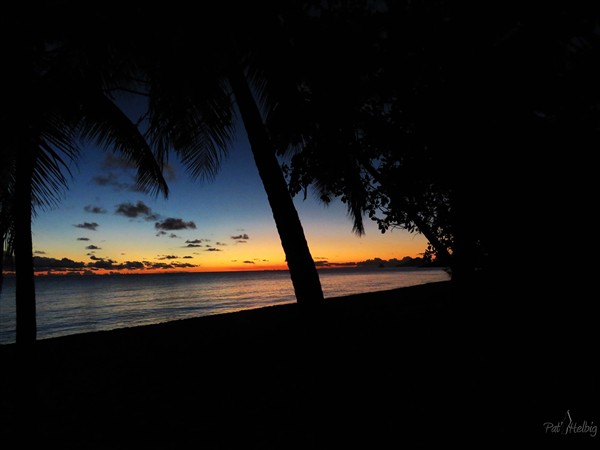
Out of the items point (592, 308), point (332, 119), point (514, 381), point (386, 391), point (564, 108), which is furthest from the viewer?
point (332, 119)

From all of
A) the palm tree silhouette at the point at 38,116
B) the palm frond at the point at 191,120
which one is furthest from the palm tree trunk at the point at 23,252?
the palm frond at the point at 191,120

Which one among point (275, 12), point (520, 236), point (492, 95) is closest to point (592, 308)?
point (520, 236)

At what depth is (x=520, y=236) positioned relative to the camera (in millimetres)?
2891

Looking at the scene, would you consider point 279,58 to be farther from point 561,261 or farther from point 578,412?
point 578,412

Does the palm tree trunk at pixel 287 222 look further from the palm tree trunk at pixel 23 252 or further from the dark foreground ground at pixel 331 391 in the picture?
the palm tree trunk at pixel 23 252

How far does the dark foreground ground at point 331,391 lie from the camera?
2.93 metres

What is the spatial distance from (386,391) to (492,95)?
10.6 ft
